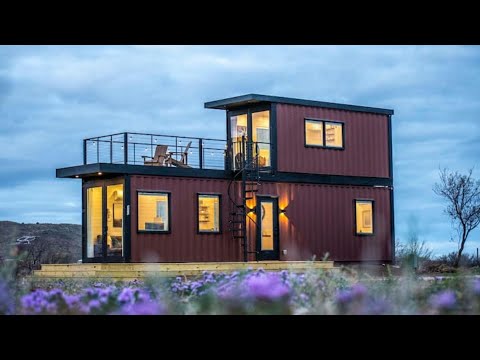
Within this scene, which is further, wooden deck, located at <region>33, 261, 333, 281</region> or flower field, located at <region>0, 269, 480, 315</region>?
wooden deck, located at <region>33, 261, 333, 281</region>

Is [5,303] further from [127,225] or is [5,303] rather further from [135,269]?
[127,225]

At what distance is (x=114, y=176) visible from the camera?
22578 millimetres

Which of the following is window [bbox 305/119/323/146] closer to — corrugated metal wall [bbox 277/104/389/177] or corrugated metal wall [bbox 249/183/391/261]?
corrugated metal wall [bbox 277/104/389/177]

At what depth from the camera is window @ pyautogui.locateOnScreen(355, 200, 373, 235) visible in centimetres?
2641

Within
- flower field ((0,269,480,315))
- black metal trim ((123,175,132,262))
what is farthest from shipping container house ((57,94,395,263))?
flower field ((0,269,480,315))

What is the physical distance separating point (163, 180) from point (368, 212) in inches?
300

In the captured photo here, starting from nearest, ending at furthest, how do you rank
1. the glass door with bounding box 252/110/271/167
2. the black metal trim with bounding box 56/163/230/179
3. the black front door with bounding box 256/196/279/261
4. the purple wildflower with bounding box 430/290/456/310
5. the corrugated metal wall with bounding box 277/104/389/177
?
the purple wildflower with bounding box 430/290/456/310 → the black metal trim with bounding box 56/163/230/179 → the black front door with bounding box 256/196/279/261 → the corrugated metal wall with bounding box 277/104/389/177 → the glass door with bounding box 252/110/271/167

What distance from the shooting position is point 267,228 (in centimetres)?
2458

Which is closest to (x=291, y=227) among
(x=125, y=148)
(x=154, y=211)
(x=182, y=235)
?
(x=182, y=235)

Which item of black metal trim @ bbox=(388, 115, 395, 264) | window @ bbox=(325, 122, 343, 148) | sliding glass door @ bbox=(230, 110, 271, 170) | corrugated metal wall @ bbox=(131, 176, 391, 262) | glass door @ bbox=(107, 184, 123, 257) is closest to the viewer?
corrugated metal wall @ bbox=(131, 176, 391, 262)

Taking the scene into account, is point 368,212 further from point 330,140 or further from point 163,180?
point 163,180

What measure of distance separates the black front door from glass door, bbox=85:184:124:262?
161 inches
